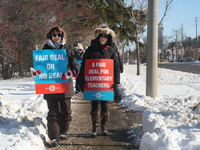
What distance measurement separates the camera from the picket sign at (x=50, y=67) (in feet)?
13.0

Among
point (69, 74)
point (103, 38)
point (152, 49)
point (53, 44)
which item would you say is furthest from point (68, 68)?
point (152, 49)

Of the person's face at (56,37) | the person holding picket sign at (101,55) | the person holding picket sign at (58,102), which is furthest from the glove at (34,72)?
the person holding picket sign at (101,55)

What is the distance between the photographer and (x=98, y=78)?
427 cm

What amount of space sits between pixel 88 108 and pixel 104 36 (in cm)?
301

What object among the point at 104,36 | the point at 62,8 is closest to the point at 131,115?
the point at 104,36

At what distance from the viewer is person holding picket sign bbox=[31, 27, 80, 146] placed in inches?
152

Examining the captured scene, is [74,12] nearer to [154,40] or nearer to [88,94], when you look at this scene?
[154,40]

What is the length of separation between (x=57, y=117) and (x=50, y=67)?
884mm

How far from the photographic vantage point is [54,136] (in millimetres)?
3816

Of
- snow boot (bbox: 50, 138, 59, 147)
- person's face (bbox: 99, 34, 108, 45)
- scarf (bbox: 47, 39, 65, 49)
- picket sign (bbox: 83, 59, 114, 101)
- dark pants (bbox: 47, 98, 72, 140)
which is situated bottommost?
snow boot (bbox: 50, 138, 59, 147)

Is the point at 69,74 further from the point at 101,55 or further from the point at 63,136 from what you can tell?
the point at 63,136

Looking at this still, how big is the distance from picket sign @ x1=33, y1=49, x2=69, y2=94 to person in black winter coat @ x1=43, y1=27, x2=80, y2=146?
0.36 ft

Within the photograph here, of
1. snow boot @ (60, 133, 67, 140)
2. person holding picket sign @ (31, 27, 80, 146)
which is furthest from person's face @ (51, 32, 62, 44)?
snow boot @ (60, 133, 67, 140)

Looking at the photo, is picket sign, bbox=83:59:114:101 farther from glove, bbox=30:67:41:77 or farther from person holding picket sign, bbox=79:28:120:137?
glove, bbox=30:67:41:77
